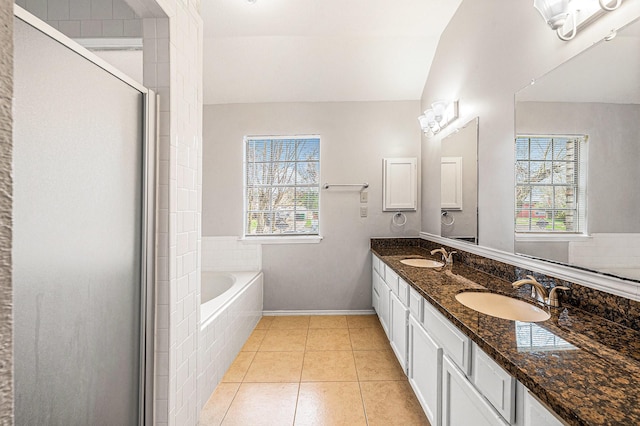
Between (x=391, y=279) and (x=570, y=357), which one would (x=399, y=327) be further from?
(x=570, y=357)

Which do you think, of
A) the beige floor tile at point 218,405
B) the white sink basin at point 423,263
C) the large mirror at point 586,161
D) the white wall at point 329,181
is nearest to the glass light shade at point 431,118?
the white wall at point 329,181

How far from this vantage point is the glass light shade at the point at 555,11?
1361 mm

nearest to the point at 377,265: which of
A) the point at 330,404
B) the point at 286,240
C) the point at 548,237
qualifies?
the point at 286,240

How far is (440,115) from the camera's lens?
9.19 feet

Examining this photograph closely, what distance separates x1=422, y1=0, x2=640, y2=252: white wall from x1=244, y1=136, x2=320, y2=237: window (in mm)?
1780

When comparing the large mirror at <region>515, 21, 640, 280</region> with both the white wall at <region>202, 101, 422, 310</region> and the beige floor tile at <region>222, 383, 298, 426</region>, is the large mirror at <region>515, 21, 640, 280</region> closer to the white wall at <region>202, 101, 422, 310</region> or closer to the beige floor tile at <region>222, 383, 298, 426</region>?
A: the beige floor tile at <region>222, 383, 298, 426</region>

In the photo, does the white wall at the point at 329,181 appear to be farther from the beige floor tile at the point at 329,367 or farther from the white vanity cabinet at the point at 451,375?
the white vanity cabinet at the point at 451,375

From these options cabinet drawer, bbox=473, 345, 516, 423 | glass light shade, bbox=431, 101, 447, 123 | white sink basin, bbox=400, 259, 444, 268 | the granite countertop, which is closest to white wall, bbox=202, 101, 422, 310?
glass light shade, bbox=431, 101, 447, 123

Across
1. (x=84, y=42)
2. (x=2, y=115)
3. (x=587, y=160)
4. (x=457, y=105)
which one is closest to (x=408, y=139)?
(x=457, y=105)

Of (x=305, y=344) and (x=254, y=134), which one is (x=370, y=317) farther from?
(x=254, y=134)

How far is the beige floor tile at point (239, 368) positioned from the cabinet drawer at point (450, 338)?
1.51m

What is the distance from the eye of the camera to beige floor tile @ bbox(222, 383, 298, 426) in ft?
6.16

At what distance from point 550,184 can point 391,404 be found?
1626 millimetres

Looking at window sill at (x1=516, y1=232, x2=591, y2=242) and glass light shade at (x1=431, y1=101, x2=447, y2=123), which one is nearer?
window sill at (x1=516, y1=232, x2=591, y2=242)
